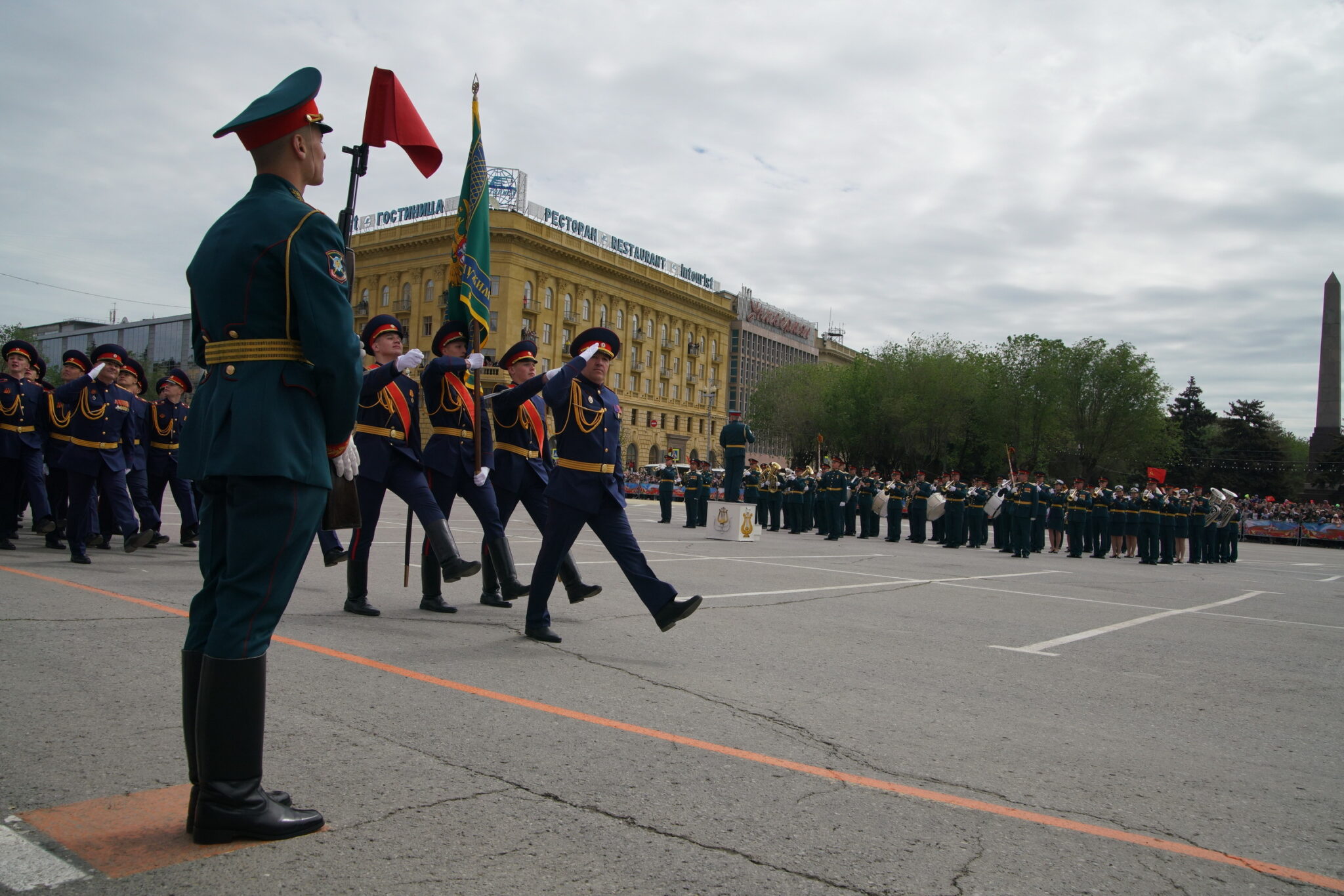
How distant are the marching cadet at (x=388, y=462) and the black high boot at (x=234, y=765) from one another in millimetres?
4002

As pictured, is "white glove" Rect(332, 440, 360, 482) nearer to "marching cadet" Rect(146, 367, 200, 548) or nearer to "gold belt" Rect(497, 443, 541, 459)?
"gold belt" Rect(497, 443, 541, 459)

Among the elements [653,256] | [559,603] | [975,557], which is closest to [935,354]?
[653,256]

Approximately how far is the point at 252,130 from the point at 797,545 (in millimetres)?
16763

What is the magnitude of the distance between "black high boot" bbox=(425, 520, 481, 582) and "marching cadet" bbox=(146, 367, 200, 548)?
5.63m

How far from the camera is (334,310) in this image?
9.66 feet

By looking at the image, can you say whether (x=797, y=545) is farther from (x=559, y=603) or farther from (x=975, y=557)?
(x=559, y=603)

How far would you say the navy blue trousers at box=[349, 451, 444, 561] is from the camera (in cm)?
704

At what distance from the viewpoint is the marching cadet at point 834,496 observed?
23125mm

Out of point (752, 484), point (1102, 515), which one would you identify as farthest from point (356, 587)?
point (752, 484)

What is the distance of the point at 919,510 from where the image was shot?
2481cm

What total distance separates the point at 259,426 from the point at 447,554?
4019mm

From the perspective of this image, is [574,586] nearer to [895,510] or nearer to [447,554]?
[447,554]

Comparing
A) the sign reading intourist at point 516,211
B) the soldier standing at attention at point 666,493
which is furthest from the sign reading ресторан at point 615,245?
the soldier standing at attention at point 666,493

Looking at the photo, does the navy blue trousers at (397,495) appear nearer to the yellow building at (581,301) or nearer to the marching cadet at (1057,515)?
the marching cadet at (1057,515)
